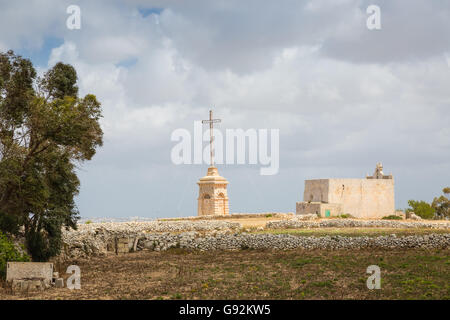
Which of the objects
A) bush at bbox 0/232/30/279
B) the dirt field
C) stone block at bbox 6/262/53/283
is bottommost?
the dirt field

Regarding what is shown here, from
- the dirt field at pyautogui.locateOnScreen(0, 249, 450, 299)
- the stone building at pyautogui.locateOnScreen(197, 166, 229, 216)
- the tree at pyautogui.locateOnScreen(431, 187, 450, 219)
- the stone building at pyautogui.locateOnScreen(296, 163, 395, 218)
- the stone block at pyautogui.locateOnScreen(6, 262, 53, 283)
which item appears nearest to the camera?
the dirt field at pyautogui.locateOnScreen(0, 249, 450, 299)

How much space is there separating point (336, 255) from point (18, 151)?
14129 millimetres

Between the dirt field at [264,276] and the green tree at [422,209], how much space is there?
3488 centimetres

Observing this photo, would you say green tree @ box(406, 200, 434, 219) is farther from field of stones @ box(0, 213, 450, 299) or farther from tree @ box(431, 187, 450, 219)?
field of stones @ box(0, 213, 450, 299)

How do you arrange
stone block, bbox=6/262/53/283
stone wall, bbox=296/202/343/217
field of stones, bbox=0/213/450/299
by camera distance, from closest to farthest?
field of stones, bbox=0/213/450/299, stone block, bbox=6/262/53/283, stone wall, bbox=296/202/343/217

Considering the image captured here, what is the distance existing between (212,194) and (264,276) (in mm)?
27794

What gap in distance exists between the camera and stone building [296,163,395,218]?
48781 millimetres

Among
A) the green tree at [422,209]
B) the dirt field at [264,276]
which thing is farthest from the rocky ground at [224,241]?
the green tree at [422,209]

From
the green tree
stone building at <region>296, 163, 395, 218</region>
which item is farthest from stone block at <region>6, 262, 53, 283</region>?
the green tree

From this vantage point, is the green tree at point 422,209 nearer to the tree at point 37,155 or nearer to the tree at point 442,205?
the tree at point 442,205

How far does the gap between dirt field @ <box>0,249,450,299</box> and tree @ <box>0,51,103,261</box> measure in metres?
2.60

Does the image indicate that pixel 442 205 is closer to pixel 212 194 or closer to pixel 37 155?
pixel 212 194
